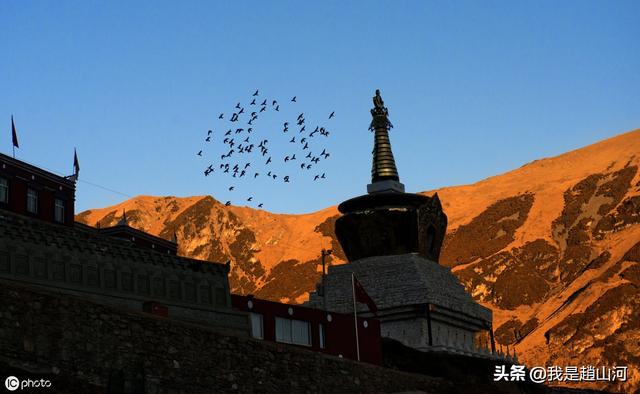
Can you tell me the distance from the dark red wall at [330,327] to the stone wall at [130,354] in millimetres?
7653

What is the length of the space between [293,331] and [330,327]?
3158 mm

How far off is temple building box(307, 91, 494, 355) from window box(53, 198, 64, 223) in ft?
65.1

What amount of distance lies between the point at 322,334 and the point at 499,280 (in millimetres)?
109858

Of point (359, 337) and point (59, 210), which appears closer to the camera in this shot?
point (359, 337)

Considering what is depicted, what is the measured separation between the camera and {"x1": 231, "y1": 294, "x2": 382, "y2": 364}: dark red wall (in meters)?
53.0

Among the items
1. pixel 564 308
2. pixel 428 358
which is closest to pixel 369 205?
pixel 428 358

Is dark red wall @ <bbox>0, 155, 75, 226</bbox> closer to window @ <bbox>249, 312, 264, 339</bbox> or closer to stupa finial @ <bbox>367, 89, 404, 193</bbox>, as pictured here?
window @ <bbox>249, 312, 264, 339</bbox>

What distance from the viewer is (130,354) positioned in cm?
3672

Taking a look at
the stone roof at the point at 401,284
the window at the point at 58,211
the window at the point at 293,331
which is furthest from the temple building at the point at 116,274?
the stone roof at the point at 401,284

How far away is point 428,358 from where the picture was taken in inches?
2719

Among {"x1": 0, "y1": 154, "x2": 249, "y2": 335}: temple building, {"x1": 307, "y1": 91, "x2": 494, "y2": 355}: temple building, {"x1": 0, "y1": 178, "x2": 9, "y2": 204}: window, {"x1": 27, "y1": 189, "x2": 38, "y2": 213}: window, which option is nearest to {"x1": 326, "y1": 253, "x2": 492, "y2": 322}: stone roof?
{"x1": 307, "y1": 91, "x2": 494, "y2": 355}: temple building

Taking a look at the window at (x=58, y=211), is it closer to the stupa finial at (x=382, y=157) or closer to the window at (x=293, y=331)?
the window at (x=293, y=331)

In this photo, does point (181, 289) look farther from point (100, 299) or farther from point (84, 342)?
point (84, 342)

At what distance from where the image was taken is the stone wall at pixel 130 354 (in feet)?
110
